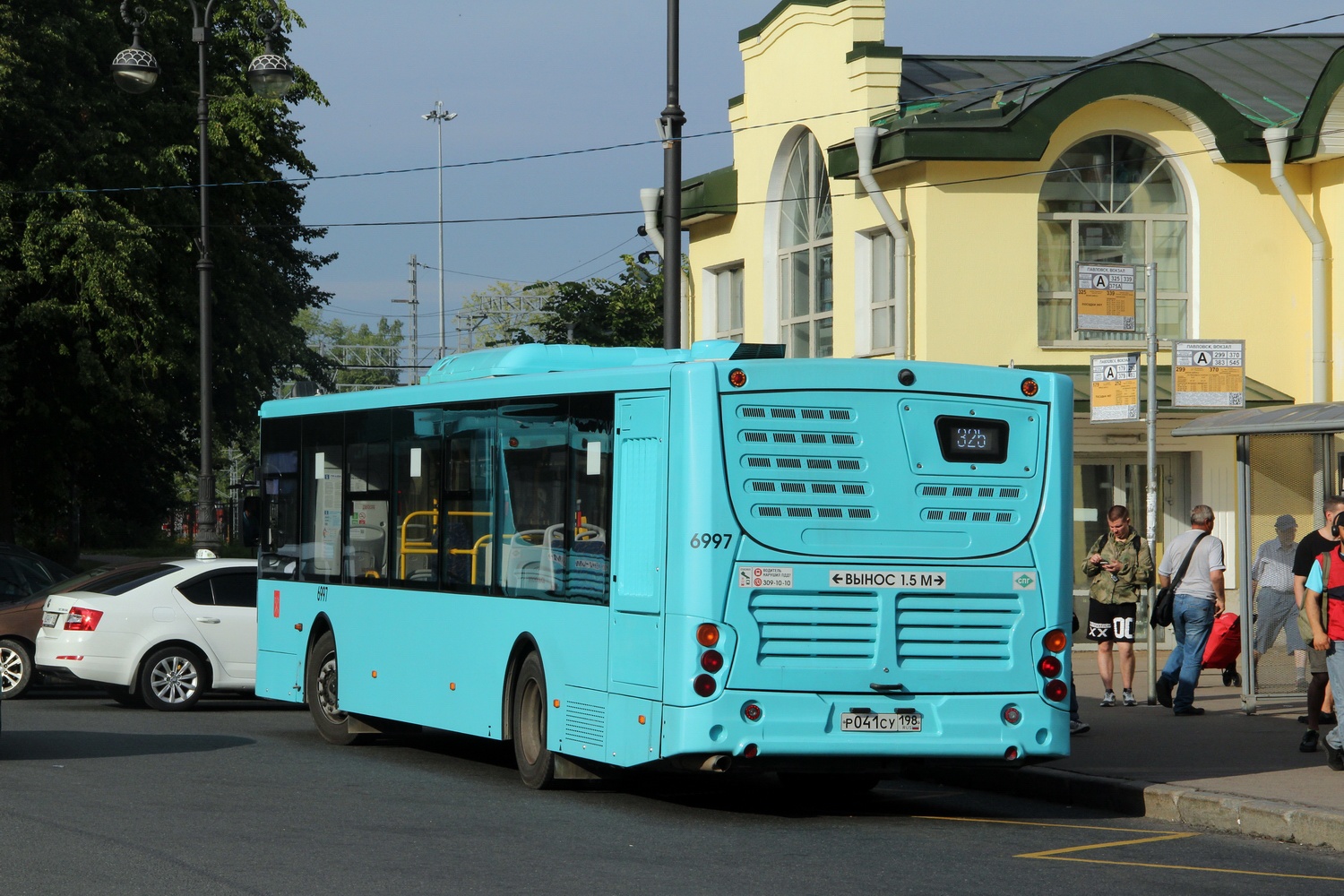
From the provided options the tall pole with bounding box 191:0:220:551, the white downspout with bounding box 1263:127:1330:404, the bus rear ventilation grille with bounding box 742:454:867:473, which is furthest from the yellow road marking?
the tall pole with bounding box 191:0:220:551

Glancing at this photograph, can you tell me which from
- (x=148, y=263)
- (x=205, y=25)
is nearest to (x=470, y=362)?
(x=205, y=25)

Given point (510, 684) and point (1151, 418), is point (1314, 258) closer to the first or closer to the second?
point (1151, 418)

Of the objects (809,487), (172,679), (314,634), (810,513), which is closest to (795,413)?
(809,487)

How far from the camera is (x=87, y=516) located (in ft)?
201

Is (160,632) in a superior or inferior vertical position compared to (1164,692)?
superior

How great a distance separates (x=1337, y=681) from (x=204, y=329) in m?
17.0

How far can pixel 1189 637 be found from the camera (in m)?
16.1

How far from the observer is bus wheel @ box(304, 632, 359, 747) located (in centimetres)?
1507

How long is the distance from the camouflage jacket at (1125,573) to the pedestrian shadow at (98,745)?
7.37 metres

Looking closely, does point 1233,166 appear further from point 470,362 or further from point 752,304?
point 470,362

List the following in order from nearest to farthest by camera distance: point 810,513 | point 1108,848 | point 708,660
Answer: point 1108,848 < point 708,660 < point 810,513

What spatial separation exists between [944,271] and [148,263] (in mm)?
14121

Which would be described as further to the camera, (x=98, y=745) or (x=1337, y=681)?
(x=98, y=745)

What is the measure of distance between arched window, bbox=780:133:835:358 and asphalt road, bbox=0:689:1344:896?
1306 centimetres
